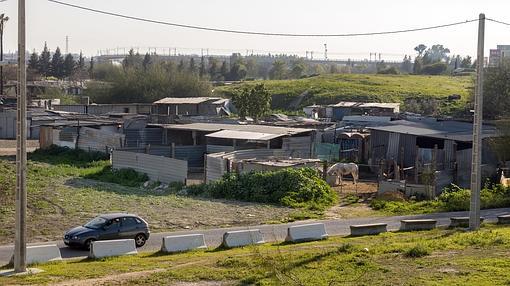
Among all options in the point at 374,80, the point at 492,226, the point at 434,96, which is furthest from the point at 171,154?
the point at 374,80

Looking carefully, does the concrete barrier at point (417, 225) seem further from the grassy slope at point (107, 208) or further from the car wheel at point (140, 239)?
the car wheel at point (140, 239)

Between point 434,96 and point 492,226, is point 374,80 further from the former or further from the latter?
point 492,226

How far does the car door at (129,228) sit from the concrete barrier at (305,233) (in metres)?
4.79

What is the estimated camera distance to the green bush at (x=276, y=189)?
114 feet

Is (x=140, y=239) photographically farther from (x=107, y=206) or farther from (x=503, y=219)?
(x=503, y=219)

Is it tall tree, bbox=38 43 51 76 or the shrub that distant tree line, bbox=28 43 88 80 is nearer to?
tall tree, bbox=38 43 51 76

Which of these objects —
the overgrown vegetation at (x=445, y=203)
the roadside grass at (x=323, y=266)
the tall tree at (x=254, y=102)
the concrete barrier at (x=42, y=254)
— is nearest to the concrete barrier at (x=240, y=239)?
the roadside grass at (x=323, y=266)

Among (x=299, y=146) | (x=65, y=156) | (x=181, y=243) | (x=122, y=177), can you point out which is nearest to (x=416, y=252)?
(x=181, y=243)

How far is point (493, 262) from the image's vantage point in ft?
60.4

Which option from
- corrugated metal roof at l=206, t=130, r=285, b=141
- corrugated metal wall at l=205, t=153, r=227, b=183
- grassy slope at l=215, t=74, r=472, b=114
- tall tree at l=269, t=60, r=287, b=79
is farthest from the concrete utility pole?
tall tree at l=269, t=60, r=287, b=79

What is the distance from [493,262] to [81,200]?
1947 cm

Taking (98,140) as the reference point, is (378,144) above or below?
above

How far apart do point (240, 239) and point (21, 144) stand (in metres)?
7.95

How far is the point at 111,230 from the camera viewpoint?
2381cm
